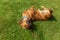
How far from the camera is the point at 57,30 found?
7398 millimetres

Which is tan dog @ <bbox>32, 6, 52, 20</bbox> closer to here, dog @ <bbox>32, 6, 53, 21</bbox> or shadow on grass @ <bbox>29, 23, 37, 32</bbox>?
dog @ <bbox>32, 6, 53, 21</bbox>

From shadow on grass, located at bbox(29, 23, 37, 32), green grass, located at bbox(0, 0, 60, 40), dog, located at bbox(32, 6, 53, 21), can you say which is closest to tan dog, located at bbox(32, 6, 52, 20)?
dog, located at bbox(32, 6, 53, 21)

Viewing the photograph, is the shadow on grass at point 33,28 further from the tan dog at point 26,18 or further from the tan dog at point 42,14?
the tan dog at point 42,14

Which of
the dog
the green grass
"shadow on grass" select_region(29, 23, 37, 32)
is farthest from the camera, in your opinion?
the dog

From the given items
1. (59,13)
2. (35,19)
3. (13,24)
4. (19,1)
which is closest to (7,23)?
(13,24)

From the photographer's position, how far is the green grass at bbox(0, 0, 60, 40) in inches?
273

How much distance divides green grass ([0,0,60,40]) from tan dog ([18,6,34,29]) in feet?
0.60

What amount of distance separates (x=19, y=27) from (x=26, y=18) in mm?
444

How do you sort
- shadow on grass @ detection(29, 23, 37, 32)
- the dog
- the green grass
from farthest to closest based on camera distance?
the dog
shadow on grass @ detection(29, 23, 37, 32)
the green grass

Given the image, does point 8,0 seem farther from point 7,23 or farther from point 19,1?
point 7,23

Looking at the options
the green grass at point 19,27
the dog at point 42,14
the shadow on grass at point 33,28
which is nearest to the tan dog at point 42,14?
the dog at point 42,14

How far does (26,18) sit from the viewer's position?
23.6 ft

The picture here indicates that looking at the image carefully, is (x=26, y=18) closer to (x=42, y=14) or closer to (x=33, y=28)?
(x=33, y=28)

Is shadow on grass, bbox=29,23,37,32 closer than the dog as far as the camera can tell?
Yes
